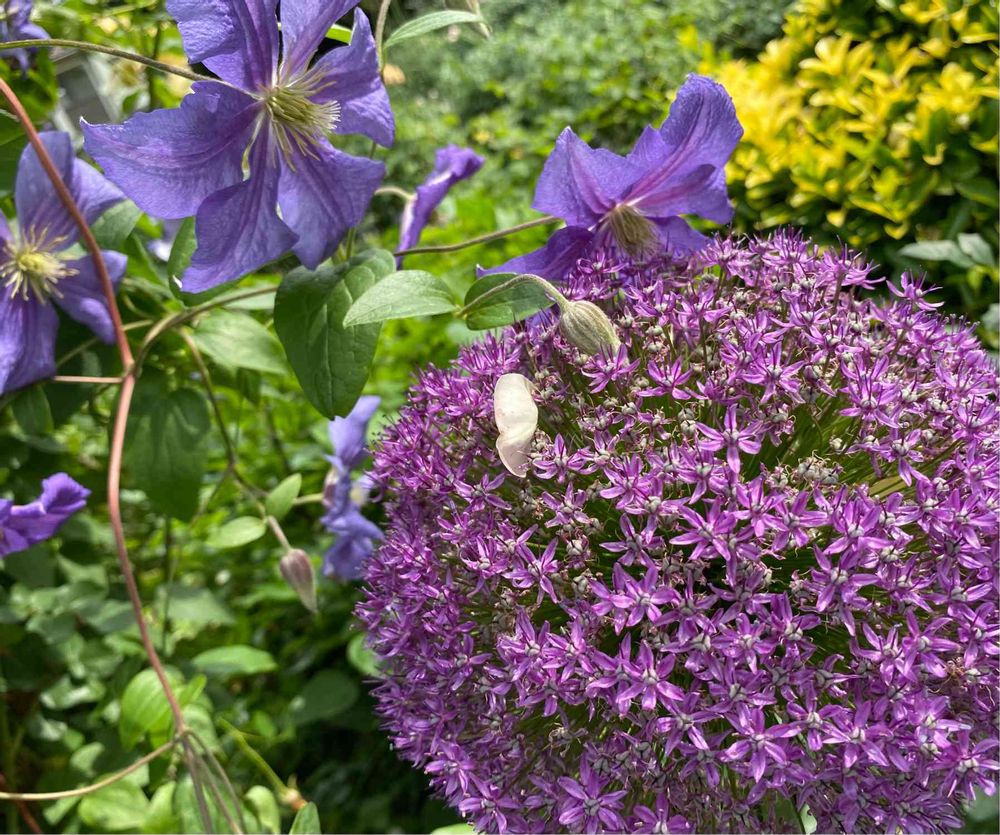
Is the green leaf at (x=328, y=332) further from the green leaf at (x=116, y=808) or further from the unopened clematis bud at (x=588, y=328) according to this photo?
the green leaf at (x=116, y=808)

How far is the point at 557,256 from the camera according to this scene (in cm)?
60

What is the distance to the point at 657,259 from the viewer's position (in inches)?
21.9

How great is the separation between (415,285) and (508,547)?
17cm

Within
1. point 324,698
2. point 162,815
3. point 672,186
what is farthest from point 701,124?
point 324,698

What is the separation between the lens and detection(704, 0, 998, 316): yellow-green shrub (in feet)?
4.16

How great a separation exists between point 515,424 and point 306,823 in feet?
1.04

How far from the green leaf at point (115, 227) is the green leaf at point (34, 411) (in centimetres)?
13

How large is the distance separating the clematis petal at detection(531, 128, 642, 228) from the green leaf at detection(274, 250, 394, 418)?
0.11 meters

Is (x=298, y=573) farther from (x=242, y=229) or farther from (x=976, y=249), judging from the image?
(x=976, y=249)

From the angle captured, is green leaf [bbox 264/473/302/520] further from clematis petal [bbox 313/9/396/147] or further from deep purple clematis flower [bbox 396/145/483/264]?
clematis petal [bbox 313/9/396/147]

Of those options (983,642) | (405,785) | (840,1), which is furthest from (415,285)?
(840,1)

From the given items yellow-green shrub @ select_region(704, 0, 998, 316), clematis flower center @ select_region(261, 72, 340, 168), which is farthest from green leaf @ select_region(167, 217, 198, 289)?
yellow-green shrub @ select_region(704, 0, 998, 316)

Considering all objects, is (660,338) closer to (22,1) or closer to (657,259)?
(657,259)

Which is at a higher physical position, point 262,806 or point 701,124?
point 701,124
